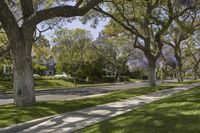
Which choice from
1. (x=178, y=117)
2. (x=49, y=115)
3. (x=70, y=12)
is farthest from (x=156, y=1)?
(x=178, y=117)

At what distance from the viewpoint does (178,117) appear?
9812 mm

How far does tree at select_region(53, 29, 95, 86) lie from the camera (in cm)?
6316

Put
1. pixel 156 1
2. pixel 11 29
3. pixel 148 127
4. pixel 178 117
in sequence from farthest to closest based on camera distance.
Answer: pixel 156 1
pixel 11 29
pixel 178 117
pixel 148 127

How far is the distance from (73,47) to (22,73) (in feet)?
157

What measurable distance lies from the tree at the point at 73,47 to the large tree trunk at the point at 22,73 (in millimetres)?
44301

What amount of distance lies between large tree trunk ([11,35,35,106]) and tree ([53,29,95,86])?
44301mm

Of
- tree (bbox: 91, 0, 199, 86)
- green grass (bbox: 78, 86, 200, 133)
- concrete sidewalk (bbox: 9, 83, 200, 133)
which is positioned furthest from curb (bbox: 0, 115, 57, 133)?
tree (bbox: 91, 0, 199, 86)

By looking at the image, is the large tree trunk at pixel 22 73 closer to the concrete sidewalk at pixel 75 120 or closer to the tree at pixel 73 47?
the concrete sidewalk at pixel 75 120

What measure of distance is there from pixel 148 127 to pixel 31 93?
8.64m

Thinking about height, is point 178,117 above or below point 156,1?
below

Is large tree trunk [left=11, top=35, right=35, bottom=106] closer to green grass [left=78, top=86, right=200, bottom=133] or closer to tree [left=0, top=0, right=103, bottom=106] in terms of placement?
tree [left=0, top=0, right=103, bottom=106]

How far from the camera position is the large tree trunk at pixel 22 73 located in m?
16.5

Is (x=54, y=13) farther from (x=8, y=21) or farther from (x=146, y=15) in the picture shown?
(x=146, y=15)

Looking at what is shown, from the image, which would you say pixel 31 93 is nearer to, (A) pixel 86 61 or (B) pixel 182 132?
(B) pixel 182 132
